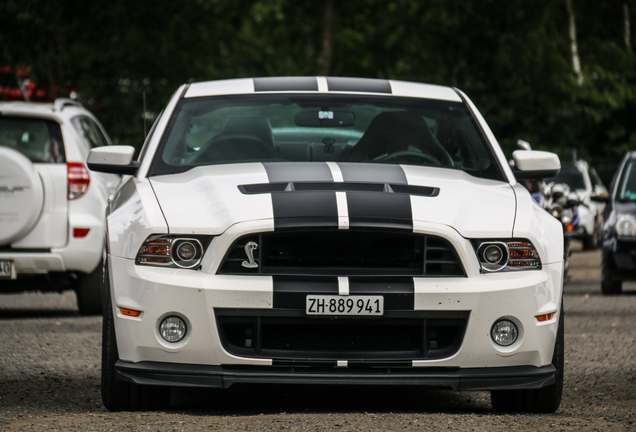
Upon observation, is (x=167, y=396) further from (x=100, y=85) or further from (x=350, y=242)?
(x=100, y=85)

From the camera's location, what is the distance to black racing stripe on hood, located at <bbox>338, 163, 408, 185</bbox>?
222 inches

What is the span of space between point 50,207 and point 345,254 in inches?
209

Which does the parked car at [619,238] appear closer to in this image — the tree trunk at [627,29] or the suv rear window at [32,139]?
the suv rear window at [32,139]

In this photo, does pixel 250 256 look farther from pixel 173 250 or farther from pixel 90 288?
pixel 90 288

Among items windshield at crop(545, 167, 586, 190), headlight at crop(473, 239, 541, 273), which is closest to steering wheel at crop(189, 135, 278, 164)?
headlight at crop(473, 239, 541, 273)

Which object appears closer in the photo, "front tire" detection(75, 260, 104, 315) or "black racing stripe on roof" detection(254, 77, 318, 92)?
"black racing stripe on roof" detection(254, 77, 318, 92)

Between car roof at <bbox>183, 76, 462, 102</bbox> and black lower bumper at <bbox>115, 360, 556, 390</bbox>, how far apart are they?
82.6 inches

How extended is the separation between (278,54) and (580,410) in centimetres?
3821

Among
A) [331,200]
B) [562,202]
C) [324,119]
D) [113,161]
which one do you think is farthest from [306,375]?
[562,202]

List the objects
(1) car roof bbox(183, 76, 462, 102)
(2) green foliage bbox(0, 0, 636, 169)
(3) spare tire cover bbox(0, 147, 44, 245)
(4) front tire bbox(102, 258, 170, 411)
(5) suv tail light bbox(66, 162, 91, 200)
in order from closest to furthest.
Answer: (4) front tire bbox(102, 258, 170, 411)
(1) car roof bbox(183, 76, 462, 102)
(3) spare tire cover bbox(0, 147, 44, 245)
(5) suv tail light bbox(66, 162, 91, 200)
(2) green foliage bbox(0, 0, 636, 169)

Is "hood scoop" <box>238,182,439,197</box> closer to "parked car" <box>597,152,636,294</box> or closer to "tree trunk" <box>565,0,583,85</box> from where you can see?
"parked car" <box>597,152,636,294</box>

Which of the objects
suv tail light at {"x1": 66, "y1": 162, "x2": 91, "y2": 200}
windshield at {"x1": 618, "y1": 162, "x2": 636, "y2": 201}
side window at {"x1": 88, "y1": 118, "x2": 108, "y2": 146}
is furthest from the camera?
windshield at {"x1": 618, "y1": 162, "x2": 636, "y2": 201}

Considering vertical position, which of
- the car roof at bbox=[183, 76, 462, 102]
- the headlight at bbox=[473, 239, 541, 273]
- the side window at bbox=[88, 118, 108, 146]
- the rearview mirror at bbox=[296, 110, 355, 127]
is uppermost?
the car roof at bbox=[183, 76, 462, 102]

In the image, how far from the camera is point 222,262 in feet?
16.9
